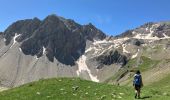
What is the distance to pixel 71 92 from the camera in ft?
151

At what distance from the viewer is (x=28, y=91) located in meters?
47.0

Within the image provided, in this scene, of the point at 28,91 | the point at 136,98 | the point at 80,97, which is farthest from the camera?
the point at 28,91

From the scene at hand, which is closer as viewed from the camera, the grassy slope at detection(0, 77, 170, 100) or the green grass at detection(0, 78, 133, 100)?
the grassy slope at detection(0, 77, 170, 100)

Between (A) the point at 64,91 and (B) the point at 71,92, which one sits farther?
(A) the point at 64,91

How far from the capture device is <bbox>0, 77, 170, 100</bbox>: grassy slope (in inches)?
1715

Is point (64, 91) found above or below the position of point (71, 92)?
above

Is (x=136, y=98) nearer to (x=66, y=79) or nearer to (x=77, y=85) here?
(x=77, y=85)

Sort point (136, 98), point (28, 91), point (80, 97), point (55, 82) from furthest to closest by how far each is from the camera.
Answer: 1. point (55, 82)
2. point (28, 91)
3. point (80, 97)
4. point (136, 98)

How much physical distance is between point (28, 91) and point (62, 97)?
5309 mm

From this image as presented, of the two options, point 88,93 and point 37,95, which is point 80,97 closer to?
point 88,93

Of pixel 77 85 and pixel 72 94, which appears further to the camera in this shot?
pixel 77 85

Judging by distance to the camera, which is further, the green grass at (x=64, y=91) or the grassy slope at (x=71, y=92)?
the green grass at (x=64, y=91)

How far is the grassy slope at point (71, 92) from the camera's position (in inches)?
1715

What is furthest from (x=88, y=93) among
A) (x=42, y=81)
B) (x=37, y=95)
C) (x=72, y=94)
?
(x=42, y=81)
